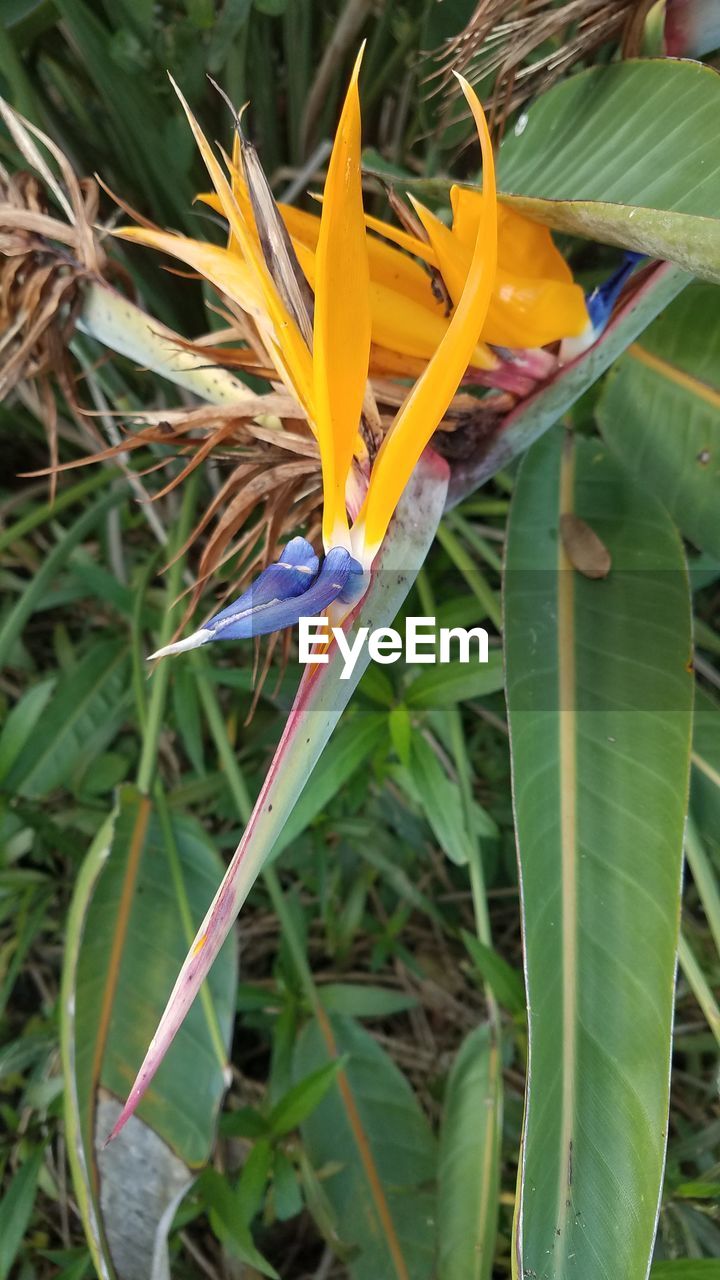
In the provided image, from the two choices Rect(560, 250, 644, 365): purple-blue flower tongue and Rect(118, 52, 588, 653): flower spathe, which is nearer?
Rect(118, 52, 588, 653): flower spathe

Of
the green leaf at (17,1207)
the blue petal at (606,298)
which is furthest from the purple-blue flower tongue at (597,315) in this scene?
the green leaf at (17,1207)

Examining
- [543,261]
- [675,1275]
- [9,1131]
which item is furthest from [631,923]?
[9,1131]

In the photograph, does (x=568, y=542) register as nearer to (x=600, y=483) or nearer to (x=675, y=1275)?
(x=600, y=483)

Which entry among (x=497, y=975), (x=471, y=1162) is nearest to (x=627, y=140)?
(x=497, y=975)

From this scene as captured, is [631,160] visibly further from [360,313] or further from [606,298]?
[360,313]

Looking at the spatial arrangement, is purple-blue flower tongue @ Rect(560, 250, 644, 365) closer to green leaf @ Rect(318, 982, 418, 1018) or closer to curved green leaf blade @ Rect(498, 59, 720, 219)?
curved green leaf blade @ Rect(498, 59, 720, 219)

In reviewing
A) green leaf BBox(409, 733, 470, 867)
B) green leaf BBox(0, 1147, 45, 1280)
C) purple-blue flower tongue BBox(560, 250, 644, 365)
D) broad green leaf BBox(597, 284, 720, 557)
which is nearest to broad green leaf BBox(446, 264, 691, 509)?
purple-blue flower tongue BBox(560, 250, 644, 365)
